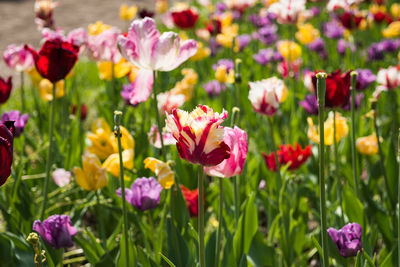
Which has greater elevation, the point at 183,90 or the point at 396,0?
the point at 396,0

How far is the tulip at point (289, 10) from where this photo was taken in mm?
2209

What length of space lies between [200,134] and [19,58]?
1408mm

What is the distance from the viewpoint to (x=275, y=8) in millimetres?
2227

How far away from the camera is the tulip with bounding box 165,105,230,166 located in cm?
71

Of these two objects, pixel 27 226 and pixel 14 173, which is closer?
pixel 27 226

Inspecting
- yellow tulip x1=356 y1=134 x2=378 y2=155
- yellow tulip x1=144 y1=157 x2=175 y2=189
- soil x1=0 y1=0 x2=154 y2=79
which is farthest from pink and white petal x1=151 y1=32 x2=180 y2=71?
soil x1=0 y1=0 x2=154 y2=79

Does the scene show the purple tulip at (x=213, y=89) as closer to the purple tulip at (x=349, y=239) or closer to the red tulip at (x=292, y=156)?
the red tulip at (x=292, y=156)

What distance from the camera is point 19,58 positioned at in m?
1.92

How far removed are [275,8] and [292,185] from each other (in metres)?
0.98

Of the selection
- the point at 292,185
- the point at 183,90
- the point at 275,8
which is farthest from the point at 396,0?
the point at 292,185

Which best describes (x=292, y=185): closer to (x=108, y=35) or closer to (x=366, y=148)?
(x=366, y=148)

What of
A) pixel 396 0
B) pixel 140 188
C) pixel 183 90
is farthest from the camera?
pixel 396 0

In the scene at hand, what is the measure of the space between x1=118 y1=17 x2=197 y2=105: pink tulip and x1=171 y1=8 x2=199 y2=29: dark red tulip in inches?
66.2

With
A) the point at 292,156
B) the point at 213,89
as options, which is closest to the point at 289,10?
the point at 213,89
